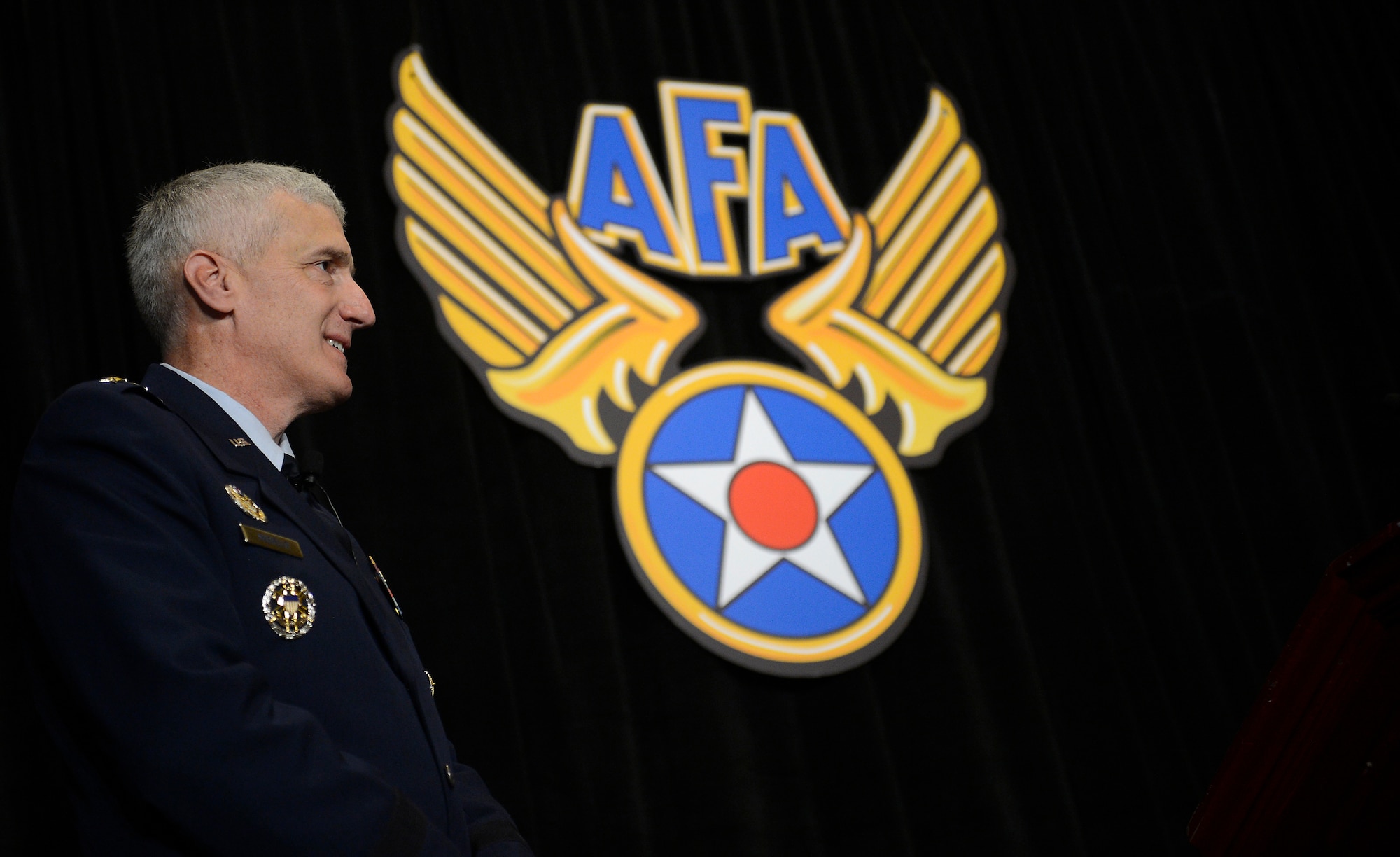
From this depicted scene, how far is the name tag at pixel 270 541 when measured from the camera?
1155mm

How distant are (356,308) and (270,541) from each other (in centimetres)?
44

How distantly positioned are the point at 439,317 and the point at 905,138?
135cm

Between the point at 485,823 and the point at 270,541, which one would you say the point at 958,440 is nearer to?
the point at 485,823

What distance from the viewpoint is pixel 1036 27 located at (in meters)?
3.41

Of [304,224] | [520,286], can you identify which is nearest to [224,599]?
[304,224]

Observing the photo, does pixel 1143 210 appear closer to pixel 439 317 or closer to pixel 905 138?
pixel 905 138

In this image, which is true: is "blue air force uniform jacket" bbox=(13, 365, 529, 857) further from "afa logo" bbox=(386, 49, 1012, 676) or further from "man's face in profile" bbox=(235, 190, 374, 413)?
"afa logo" bbox=(386, 49, 1012, 676)

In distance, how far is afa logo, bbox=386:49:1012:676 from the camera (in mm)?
2514

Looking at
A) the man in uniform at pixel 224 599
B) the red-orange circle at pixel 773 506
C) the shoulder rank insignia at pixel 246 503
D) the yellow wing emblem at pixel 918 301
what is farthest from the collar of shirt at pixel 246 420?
the yellow wing emblem at pixel 918 301

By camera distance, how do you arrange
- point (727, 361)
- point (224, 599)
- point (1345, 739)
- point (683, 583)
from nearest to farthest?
1. point (1345, 739)
2. point (224, 599)
3. point (683, 583)
4. point (727, 361)

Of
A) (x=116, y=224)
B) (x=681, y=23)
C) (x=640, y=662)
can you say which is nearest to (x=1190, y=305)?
(x=681, y=23)

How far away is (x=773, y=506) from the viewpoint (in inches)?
102

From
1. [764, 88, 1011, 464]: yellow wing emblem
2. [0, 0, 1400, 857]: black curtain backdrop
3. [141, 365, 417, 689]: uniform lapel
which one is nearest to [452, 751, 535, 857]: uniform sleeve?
[141, 365, 417, 689]: uniform lapel

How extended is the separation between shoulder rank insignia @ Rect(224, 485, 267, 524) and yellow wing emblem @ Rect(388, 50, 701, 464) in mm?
1297
